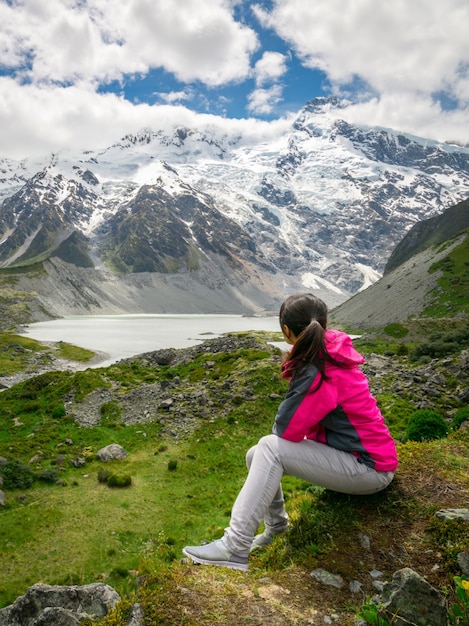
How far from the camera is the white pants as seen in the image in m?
5.81

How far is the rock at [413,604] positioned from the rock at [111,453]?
2175 centimetres

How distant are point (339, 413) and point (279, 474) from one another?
128 cm

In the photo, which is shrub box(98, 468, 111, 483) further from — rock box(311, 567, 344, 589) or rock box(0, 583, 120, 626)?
rock box(311, 567, 344, 589)

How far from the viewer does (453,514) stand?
624 cm

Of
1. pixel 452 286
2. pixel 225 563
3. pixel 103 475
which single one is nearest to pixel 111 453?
pixel 103 475

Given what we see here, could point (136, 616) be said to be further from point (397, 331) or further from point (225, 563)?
point (397, 331)

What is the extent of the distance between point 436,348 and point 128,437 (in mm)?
34924

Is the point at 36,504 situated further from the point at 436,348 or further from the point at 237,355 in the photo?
the point at 436,348

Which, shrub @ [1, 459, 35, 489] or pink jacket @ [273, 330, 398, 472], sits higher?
pink jacket @ [273, 330, 398, 472]

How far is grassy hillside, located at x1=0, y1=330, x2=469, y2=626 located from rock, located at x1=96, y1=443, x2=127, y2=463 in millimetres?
679

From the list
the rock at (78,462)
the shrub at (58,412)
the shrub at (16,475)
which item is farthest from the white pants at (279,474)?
the shrub at (58,412)

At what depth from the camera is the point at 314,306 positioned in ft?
20.8

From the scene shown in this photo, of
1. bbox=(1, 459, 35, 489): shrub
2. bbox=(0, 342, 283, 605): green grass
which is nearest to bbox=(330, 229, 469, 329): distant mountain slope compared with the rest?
bbox=(0, 342, 283, 605): green grass

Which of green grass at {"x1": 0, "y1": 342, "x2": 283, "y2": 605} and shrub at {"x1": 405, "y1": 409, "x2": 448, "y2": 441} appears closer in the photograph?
green grass at {"x1": 0, "y1": 342, "x2": 283, "y2": 605}
